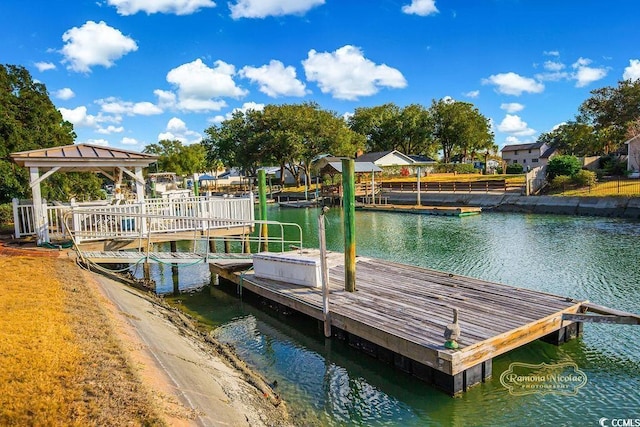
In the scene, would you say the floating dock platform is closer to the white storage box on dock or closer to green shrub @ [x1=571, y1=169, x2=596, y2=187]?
the white storage box on dock

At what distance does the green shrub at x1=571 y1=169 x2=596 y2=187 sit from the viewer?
35406 millimetres

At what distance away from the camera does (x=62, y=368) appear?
5.20 m

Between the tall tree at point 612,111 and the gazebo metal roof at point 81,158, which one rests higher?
the tall tree at point 612,111

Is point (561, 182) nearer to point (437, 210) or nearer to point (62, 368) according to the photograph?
point (437, 210)

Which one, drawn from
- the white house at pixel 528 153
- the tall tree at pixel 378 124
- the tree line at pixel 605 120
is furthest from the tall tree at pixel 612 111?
the tall tree at pixel 378 124

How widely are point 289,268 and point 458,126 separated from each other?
2754 inches

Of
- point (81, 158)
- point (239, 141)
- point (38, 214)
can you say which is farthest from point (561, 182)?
point (239, 141)

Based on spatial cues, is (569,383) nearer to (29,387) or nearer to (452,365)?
(452,365)

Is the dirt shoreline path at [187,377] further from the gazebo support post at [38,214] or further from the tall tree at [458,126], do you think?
the tall tree at [458,126]

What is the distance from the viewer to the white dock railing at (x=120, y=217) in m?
14.1

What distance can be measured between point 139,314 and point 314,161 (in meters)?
52.4

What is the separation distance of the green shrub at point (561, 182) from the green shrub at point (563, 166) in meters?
0.83

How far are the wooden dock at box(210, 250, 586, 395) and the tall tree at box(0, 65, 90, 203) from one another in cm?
1484

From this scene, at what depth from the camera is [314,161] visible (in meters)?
61.2
